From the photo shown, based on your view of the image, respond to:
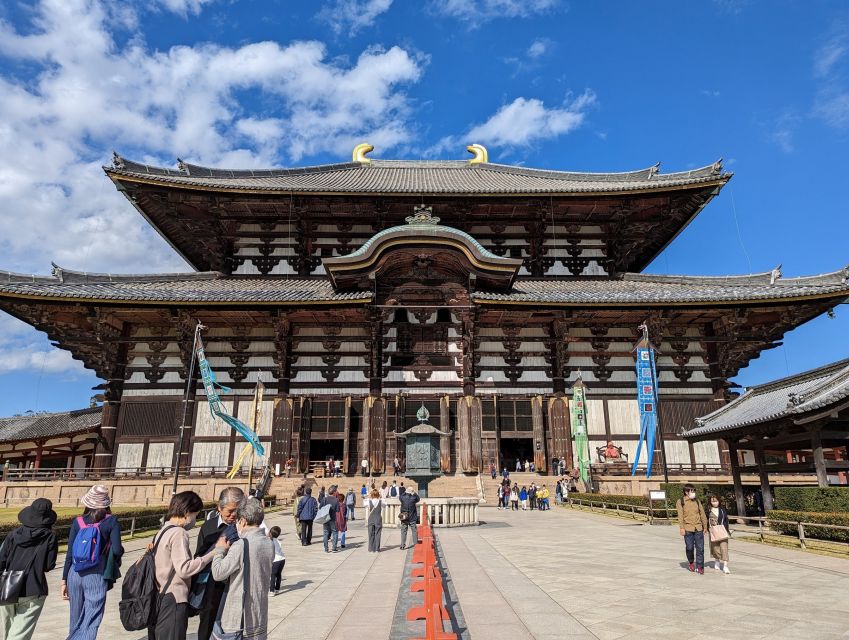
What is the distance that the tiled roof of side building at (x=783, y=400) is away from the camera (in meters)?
13.5

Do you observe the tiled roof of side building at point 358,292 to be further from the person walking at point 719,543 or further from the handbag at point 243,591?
the handbag at point 243,591

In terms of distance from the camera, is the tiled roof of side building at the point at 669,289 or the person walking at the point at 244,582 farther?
the tiled roof of side building at the point at 669,289

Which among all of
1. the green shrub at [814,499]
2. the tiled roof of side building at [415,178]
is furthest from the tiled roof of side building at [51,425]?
the green shrub at [814,499]

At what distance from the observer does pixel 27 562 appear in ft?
16.3

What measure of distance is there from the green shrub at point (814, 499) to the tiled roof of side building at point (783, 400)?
1975 mm

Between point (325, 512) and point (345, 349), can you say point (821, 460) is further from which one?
point (345, 349)

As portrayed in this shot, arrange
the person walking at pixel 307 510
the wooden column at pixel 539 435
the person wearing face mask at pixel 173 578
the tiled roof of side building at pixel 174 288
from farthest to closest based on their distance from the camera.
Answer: the wooden column at pixel 539 435 → the tiled roof of side building at pixel 174 288 → the person walking at pixel 307 510 → the person wearing face mask at pixel 173 578

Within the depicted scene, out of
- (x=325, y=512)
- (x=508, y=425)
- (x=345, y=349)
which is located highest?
(x=345, y=349)

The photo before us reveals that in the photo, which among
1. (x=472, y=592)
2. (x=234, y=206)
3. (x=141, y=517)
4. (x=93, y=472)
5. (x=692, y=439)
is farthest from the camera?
(x=234, y=206)

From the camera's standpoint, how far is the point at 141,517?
15672 mm

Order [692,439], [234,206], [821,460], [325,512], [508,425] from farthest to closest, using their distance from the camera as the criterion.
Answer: [234,206], [508,425], [692,439], [821,460], [325,512]

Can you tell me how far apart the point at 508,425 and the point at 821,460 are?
13.8 metres

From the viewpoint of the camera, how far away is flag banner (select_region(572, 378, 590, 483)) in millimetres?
23422

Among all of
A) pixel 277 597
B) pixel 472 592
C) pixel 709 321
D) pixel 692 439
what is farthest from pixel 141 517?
pixel 709 321
